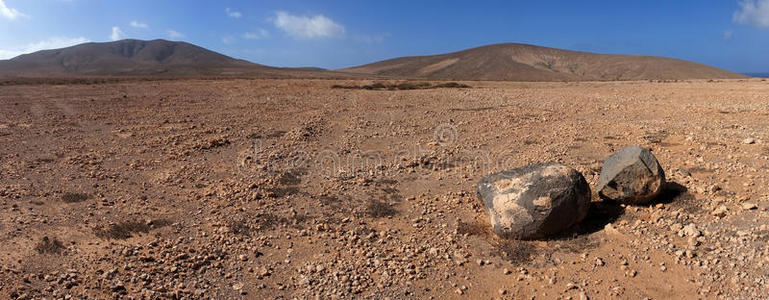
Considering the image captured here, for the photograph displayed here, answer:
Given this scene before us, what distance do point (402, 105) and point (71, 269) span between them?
484 inches

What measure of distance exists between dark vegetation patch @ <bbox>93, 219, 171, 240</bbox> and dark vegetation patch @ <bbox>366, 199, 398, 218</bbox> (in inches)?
118

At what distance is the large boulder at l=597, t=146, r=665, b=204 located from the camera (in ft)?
19.5

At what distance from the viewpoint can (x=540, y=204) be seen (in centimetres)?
545

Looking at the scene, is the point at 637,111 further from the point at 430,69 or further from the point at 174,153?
the point at 430,69

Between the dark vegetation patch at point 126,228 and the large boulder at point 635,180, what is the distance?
6.53 metres

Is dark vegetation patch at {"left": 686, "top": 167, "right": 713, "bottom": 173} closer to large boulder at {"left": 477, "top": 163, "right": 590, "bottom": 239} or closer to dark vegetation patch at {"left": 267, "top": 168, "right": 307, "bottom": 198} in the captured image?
large boulder at {"left": 477, "top": 163, "right": 590, "bottom": 239}

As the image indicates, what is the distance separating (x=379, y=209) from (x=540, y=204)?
246 centimetres

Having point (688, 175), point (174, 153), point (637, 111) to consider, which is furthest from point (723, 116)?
point (174, 153)

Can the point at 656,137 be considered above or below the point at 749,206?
above

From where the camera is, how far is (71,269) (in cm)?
478

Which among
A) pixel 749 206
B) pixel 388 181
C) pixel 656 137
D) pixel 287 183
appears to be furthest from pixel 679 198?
pixel 287 183

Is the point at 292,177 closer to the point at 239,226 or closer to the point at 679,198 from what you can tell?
the point at 239,226

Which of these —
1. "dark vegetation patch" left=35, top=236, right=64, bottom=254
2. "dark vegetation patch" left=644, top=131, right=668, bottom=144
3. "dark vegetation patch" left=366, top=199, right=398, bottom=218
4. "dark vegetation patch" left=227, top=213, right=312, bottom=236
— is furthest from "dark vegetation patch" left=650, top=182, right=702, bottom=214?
"dark vegetation patch" left=35, top=236, right=64, bottom=254

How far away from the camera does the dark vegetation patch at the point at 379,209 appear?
21.4ft
